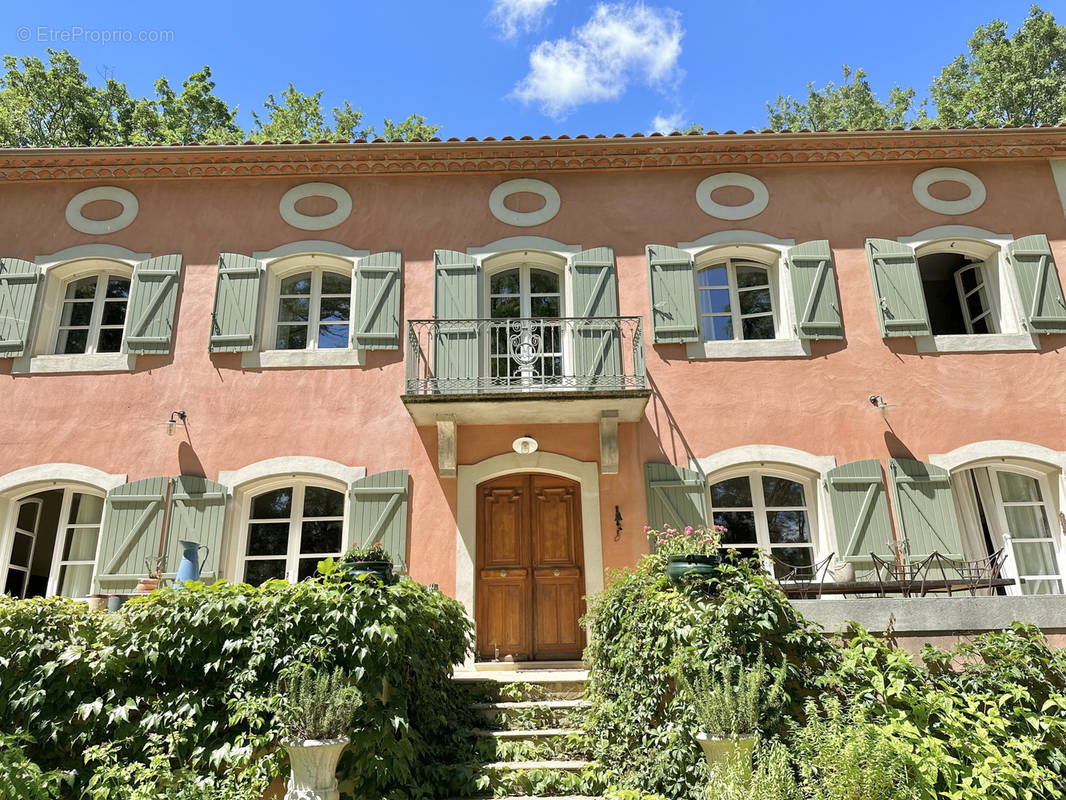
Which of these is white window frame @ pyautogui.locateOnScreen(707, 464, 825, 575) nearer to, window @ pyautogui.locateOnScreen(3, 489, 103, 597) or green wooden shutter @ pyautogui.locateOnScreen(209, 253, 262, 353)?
green wooden shutter @ pyautogui.locateOnScreen(209, 253, 262, 353)

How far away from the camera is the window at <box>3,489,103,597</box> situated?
26.9 ft

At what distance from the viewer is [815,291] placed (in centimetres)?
888

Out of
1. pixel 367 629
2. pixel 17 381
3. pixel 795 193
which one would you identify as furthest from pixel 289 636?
pixel 795 193

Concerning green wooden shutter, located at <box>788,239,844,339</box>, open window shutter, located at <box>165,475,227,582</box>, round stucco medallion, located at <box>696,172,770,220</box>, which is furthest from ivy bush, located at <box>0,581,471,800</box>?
round stucco medallion, located at <box>696,172,770,220</box>

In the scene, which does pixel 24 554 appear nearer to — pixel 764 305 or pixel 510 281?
pixel 510 281

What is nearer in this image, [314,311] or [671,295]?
[671,295]

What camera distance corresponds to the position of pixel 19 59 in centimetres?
1525

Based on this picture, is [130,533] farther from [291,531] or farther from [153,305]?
[153,305]

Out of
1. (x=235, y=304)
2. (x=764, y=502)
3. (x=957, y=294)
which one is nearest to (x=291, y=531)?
(x=235, y=304)

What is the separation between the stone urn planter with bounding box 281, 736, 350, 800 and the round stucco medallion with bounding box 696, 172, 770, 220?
24.3 feet

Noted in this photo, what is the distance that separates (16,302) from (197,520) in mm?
3660

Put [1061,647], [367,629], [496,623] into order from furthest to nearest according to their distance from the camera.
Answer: [496,623] → [1061,647] → [367,629]

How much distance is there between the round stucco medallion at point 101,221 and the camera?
9.37 m

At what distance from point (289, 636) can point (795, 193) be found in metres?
7.85
